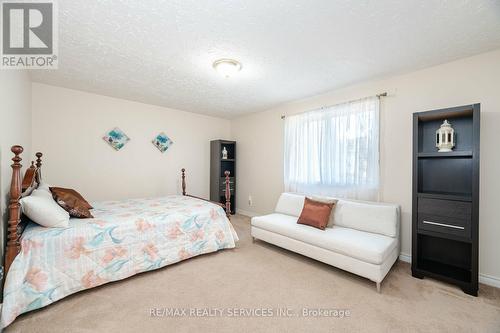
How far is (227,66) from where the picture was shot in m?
2.51

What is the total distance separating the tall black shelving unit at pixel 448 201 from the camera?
2.08 m

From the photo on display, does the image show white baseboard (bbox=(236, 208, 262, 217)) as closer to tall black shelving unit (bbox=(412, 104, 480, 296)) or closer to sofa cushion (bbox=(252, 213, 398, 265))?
sofa cushion (bbox=(252, 213, 398, 265))

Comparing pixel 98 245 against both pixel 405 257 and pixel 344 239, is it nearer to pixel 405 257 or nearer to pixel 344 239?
pixel 344 239

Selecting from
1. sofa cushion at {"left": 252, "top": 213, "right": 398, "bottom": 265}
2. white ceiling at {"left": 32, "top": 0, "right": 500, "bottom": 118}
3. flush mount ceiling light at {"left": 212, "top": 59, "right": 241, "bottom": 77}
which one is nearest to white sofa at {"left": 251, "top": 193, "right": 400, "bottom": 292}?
sofa cushion at {"left": 252, "top": 213, "right": 398, "bottom": 265}

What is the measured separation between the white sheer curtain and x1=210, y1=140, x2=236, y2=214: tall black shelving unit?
1637 mm

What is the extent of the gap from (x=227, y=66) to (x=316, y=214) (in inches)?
87.5

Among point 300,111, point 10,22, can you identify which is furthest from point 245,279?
point 10,22

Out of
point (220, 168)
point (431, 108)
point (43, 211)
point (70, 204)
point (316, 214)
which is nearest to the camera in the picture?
point (43, 211)

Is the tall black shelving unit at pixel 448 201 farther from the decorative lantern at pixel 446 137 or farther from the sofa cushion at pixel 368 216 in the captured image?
the sofa cushion at pixel 368 216

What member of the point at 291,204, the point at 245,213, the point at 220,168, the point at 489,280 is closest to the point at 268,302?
the point at 291,204

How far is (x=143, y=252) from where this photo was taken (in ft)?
8.01

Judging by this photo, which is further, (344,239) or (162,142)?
(162,142)

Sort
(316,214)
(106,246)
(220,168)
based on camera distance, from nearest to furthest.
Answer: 1. (106,246)
2. (316,214)
3. (220,168)

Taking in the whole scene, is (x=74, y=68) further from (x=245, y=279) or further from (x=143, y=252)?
(x=245, y=279)
